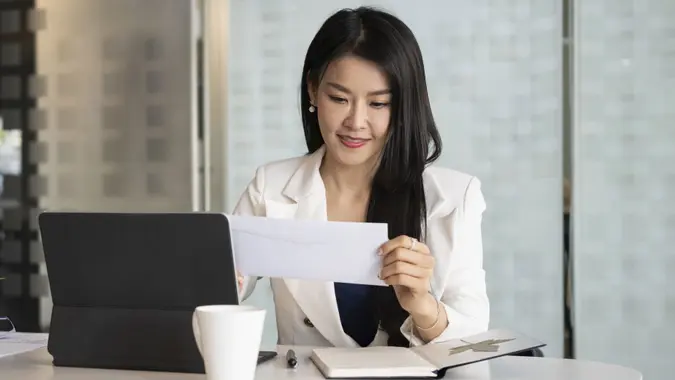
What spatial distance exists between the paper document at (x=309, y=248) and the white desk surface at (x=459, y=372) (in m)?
0.14

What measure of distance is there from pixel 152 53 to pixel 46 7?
0.46 metres

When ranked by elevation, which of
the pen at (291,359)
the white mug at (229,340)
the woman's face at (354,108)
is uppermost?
the woman's face at (354,108)

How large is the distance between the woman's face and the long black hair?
2 centimetres

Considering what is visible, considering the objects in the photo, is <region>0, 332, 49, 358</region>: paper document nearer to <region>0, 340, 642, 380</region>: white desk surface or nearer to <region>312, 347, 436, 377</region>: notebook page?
<region>0, 340, 642, 380</region>: white desk surface

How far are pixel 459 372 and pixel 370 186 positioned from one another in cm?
70

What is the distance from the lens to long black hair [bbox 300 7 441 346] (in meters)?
1.74

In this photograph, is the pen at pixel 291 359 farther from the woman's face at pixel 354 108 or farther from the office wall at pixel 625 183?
the office wall at pixel 625 183

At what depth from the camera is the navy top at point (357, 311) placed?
5.47ft

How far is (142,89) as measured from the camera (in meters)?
3.23

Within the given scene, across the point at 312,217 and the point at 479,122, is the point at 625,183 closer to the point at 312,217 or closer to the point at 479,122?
the point at 479,122

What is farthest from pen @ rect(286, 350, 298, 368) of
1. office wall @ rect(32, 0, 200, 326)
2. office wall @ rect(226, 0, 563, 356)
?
office wall @ rect(32, 0, 200, 326)

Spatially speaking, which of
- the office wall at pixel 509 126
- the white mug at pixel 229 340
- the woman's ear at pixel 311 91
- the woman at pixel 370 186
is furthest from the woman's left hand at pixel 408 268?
the office wall at pixel 509 126

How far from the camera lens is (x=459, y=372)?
121 centimetres

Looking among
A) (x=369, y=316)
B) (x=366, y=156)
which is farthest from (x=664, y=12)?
(x=369, y=316)
